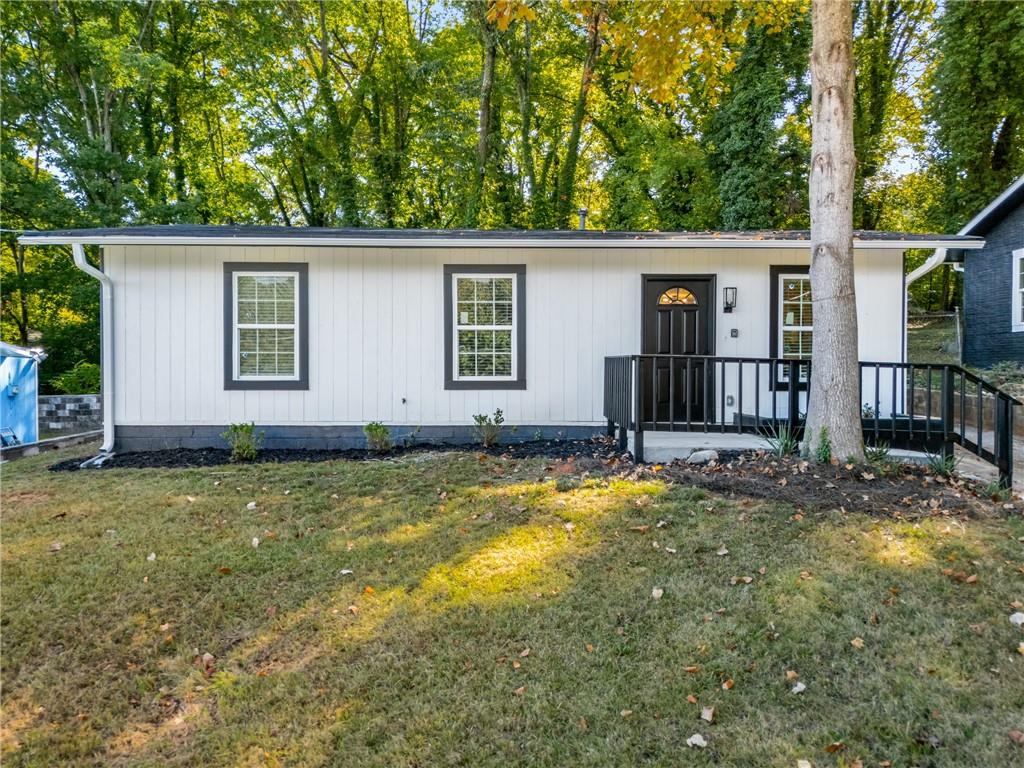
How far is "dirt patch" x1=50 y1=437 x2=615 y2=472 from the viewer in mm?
6059

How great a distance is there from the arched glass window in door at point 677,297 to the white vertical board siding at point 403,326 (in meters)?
0.25

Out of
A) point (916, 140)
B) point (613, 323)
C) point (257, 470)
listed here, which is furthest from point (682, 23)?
point (916, 140)

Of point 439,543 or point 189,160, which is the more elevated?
point 189,160

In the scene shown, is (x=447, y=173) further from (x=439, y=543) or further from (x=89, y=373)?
(x=439, y=543)

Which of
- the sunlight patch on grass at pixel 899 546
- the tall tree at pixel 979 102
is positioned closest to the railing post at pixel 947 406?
the sunlight patch on grass at pixel 899 546

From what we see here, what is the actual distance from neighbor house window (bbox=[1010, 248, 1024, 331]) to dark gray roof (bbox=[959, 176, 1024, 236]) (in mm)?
954

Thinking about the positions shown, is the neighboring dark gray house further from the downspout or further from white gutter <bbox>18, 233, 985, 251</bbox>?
the downspout

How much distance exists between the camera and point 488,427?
6.69m

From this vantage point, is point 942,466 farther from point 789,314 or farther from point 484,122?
point 484,122

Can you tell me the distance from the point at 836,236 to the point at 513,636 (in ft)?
13.4

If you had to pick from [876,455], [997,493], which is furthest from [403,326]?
[997,493]

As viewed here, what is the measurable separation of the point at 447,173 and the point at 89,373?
9432 millimetres

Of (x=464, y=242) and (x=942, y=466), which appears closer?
(x=942, y=466)

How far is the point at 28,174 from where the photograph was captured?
12.0 meters
